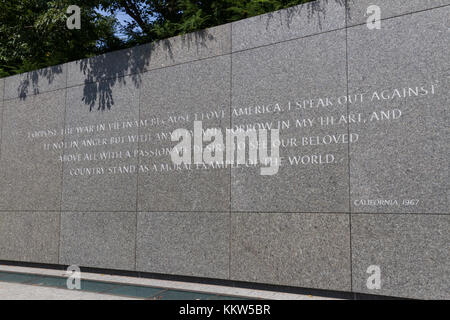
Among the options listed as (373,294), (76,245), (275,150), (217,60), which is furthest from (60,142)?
(373,294)

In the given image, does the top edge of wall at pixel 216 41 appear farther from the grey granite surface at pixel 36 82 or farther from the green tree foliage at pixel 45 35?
the green tree foliage at pixel 45 35

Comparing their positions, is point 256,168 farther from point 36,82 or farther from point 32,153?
point 36,82

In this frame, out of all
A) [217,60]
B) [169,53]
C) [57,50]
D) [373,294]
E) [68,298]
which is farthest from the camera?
[57,50]

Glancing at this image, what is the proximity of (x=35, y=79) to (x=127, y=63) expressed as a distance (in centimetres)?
294

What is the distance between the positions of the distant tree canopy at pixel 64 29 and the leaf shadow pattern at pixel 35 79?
709 mm

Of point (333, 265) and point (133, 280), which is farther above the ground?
point (333, 265)

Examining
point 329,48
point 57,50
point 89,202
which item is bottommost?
point 89,202

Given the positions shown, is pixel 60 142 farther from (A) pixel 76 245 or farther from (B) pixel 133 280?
(B) pixel 133 280

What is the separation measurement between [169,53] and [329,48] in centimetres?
335

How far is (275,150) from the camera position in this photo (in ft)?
24.5

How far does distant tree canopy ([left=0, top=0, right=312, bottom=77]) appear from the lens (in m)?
11.7

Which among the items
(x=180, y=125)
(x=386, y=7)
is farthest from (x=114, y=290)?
(x=386, y=7)

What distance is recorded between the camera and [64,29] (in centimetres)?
1188

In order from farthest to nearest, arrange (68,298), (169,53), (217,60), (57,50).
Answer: (57,50), (169,53), (217,60), (68,298)
